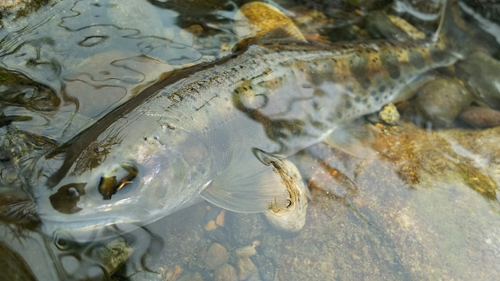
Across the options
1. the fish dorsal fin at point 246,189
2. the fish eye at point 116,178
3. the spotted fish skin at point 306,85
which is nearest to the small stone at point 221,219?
the fish dorsal fin at point 246,189

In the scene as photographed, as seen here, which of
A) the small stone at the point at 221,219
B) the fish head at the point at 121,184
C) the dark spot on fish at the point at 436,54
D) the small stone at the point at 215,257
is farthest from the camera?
the dark spot on fish at the point at 436,54

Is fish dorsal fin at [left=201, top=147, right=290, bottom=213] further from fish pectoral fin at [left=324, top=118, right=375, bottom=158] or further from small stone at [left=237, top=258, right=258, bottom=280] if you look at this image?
fish pectoral fin at [left=324, top=118, right=375, bottom=158]

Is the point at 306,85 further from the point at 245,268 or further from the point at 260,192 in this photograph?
the point at 245,268

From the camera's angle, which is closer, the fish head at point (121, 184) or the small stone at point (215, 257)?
the fish head at point (121, 184)

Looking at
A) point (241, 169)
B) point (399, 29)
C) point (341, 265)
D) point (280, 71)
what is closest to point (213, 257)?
point (241, 169)

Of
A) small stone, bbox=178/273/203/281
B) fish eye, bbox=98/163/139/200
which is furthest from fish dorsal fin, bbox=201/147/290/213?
fish eye, bbox=98/163/139/200

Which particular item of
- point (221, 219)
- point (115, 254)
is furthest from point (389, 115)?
point (115, 254)

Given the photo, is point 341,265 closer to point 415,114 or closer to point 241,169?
point 241,169

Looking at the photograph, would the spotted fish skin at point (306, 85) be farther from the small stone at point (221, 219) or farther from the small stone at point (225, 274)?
the small stone at point (225, 274)

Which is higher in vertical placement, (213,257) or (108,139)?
(108,139)
